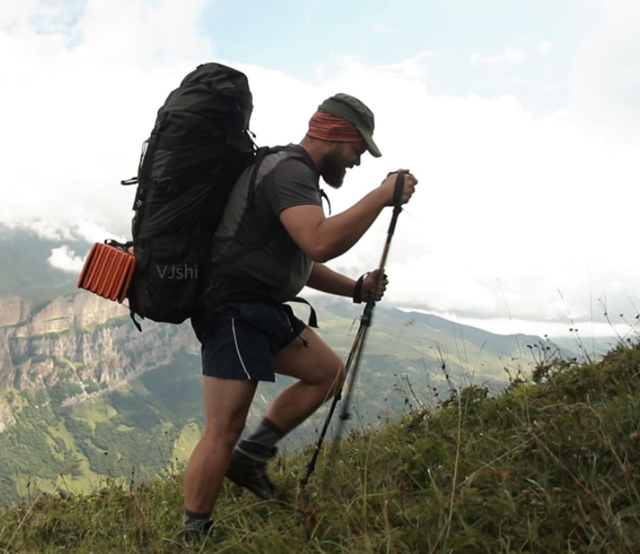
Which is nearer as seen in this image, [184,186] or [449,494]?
[449,494]

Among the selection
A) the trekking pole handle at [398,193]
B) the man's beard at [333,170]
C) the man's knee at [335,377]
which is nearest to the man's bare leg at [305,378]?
the man's knee at [335,377]

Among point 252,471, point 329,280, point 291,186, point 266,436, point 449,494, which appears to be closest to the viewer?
point 449,494

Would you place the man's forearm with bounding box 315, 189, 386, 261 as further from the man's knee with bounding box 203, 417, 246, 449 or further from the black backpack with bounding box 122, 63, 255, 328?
the man's knee with bounding box 203, 417, 246, 449

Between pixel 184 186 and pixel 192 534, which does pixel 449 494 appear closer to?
pixel 192 534

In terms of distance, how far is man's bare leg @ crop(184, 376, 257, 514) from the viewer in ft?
12.2

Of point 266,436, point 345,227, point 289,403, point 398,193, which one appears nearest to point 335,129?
point 398,193

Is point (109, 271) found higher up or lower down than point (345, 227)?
lower down

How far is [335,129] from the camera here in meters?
3.93

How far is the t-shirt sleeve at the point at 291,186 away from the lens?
3573 millimetres

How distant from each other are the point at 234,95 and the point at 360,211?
3.62 ft

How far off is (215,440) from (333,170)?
73.0 inches

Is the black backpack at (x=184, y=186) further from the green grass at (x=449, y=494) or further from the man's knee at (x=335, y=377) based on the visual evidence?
the green grass at (x=449, y=494)

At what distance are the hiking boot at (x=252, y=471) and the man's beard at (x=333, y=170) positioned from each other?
1928mm

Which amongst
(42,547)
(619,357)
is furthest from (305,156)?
(42,547)
